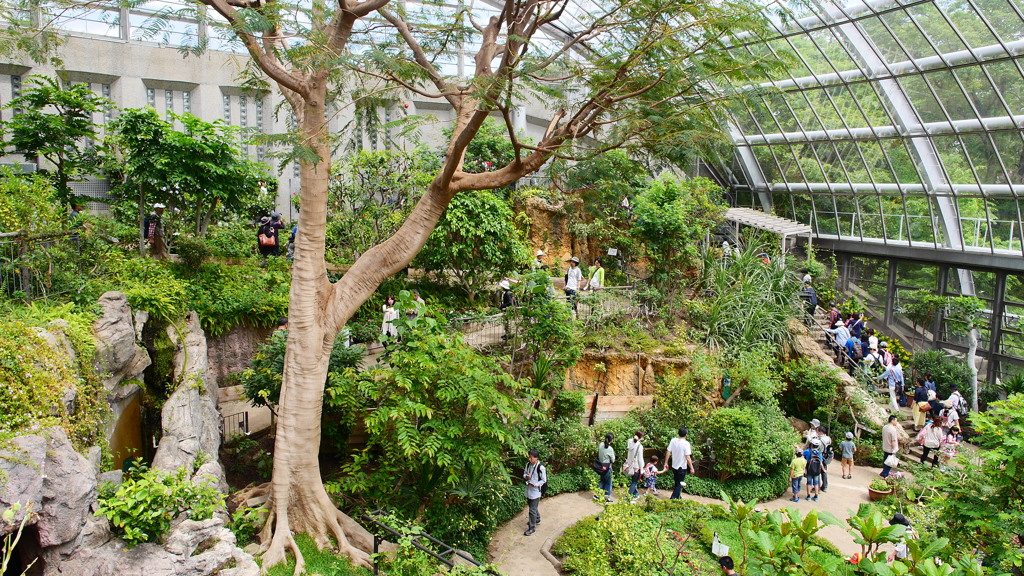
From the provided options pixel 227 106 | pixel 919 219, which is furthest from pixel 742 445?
pixel 227 106

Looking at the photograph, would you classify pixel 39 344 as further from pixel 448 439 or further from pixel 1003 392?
pixel 1003 392

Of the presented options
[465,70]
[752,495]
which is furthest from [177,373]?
[465,70]

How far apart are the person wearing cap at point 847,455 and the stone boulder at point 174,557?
33.6 ft

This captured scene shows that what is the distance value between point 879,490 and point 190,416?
1048 centimetres

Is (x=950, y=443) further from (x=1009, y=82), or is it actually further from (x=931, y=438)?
(x=1009, y=82)

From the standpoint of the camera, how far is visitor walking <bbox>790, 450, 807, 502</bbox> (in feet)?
34.8

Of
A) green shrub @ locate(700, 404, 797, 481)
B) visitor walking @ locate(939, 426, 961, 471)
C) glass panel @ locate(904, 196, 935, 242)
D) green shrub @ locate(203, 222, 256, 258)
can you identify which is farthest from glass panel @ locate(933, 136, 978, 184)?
green shrub @ locate(203, 222, 256, 258)

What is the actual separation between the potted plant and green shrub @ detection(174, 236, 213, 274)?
12.1 m

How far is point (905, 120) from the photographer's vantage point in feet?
52.6

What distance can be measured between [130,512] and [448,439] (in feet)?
11.8

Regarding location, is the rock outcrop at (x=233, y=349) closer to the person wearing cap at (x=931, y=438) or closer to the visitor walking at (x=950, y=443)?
the person wearing cap at (x=931, y=438)

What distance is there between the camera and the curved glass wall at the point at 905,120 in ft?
45.0

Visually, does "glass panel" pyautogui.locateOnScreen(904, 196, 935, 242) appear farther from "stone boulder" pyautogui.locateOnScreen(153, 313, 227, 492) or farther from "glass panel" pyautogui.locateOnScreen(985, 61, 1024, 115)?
Answer: "stone boulder" pyautogui.locateOnScreen(153, 313, 227, 492)

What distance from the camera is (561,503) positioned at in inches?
402
